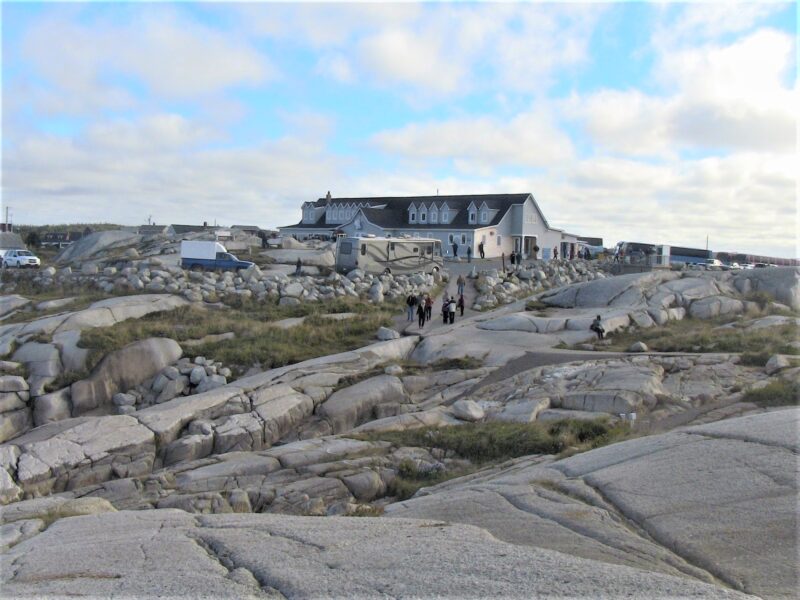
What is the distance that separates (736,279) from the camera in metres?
39.1

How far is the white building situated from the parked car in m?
27.5

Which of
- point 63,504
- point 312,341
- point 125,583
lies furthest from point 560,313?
point 125,583

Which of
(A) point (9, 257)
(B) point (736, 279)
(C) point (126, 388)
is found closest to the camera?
(C) point (126, 388)

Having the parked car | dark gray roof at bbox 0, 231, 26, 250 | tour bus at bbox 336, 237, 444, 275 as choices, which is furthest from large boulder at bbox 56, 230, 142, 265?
tour bus at bbox 336, 237, 444, 275

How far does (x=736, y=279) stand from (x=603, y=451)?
30.8 m

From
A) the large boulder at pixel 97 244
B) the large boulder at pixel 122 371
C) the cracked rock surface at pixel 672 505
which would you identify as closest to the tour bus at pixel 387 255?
the large boulder at pixel 122 371

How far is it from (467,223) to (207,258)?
25292mm

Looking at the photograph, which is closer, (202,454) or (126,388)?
(202,454)

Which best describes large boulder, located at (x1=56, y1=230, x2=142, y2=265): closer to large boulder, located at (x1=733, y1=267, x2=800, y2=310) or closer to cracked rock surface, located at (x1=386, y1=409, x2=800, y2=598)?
large boulder, located at (x1=733, y1=267, x2=800, y2=310)

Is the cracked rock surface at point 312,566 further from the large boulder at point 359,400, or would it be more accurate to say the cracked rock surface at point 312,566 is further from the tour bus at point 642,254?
the tour bus at point 642,254

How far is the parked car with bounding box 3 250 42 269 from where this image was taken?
186ft

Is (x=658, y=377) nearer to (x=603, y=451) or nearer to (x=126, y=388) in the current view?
(x=603, y=451)

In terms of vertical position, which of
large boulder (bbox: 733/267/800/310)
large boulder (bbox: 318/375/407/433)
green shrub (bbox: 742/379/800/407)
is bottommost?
large boulder (bbox: 318/375/407/433)

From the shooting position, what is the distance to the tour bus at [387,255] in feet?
162
